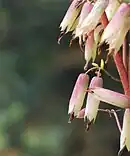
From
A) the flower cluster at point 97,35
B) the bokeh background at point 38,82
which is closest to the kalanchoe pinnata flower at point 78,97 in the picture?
the flower cluster at point 97,35

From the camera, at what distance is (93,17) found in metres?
0.54

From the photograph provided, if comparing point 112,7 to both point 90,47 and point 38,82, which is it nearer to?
point 90,47

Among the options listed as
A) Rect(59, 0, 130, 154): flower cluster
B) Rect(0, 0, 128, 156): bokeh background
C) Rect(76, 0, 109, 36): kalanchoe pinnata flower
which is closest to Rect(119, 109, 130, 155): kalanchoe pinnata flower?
Rect(59, 0, 130, 154): flower cluster

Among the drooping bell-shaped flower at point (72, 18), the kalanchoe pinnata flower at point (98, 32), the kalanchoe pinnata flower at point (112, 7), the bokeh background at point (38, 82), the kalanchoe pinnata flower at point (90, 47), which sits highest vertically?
the kalanchoe pinnata flower at point (112, 7)

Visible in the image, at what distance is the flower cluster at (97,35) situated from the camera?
0.52 m

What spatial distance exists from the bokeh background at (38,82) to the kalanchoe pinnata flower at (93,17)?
94cm

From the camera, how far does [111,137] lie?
5.16 feet

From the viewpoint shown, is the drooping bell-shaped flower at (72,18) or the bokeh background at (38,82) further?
the bokeh background at (38,82)

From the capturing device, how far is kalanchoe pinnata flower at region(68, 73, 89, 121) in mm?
583

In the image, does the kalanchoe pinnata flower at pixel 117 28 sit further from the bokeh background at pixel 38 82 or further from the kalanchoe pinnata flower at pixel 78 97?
the bokeh background at pixel 38 82

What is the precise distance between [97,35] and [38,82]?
0.96 m

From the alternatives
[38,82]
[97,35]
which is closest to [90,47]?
[97,35]

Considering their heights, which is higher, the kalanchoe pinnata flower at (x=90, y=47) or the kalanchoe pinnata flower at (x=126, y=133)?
the kalanchoe pinnata flower at (x=90, y=47)

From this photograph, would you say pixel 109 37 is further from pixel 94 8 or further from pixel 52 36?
pixel 52 36
